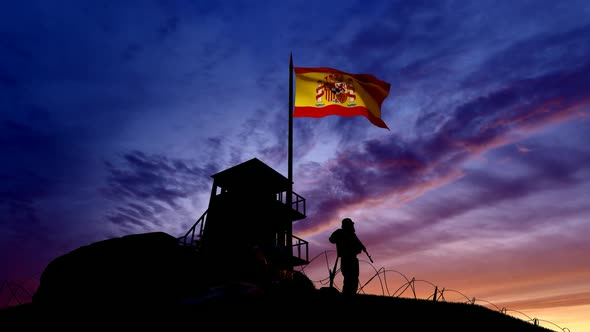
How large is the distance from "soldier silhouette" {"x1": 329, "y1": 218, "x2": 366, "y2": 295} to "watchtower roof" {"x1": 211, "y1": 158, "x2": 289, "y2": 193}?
49.9 ft

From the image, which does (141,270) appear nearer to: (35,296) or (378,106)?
(35,296)

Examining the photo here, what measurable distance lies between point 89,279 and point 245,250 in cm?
533

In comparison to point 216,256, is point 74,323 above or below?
below

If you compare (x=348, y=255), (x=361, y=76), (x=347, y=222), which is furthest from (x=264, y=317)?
(x=361, y=76)

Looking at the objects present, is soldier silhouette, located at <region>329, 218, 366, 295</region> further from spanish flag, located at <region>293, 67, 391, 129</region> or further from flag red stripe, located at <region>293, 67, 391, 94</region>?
flag red stripe, located at <region>293, 67, 391, 94</region>

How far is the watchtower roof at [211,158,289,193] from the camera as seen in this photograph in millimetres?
25047

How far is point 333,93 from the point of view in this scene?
56.6 ft

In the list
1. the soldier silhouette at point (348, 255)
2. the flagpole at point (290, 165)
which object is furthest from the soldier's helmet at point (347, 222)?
the flagpole at point (290, 165)

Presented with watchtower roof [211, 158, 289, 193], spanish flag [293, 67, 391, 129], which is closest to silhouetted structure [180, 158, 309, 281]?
watchtower roof [211, 158, 289, 193]

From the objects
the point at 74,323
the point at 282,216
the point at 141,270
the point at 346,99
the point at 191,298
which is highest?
the point at 346,99

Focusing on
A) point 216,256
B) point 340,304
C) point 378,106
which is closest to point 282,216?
point 378,106

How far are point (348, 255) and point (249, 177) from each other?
53.1 feet

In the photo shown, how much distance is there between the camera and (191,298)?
27.9 feet

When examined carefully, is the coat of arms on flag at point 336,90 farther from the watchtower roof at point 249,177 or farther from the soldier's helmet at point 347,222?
the watchtower roof at point 249,177
